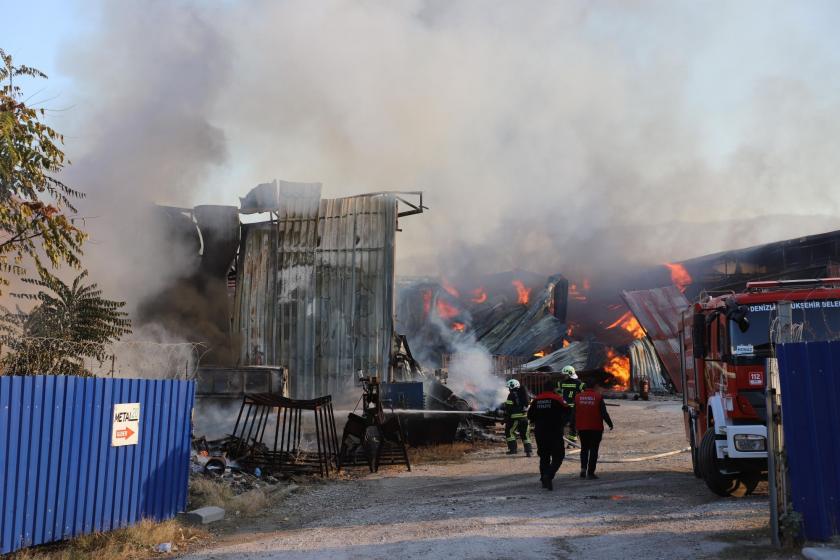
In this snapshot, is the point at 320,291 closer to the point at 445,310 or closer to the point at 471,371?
the point at 471,371

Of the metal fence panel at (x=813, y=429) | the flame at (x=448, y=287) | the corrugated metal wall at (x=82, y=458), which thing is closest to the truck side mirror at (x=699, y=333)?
the metal fence panel at (x=813, y=429)

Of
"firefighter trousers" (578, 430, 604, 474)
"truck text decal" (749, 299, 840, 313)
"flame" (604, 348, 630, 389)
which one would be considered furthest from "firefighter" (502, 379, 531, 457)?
"flame" (604, 348, 630, 389)

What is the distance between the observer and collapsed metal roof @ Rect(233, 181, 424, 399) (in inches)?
734

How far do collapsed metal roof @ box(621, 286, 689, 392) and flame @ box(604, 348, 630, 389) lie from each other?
195cm

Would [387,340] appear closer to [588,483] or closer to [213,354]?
[213,354]

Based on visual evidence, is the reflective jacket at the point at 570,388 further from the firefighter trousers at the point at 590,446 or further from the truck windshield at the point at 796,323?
the truck windshield at the point at 796,323

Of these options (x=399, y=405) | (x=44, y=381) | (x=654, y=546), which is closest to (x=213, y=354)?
(x=399, y=405)

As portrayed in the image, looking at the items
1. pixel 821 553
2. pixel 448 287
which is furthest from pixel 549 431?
pixel 448 287

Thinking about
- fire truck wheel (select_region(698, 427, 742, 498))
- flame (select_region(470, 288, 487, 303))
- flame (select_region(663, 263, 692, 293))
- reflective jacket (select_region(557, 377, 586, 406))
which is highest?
flame (select_region(663, 263, 692, 293))

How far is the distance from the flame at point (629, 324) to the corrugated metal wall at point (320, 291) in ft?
77.7

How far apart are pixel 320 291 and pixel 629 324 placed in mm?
25482

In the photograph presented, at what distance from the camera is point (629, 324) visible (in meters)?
40.3

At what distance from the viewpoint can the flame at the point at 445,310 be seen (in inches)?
1564

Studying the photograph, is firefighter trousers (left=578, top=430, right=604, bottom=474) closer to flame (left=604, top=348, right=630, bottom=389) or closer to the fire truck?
the fire truck
